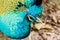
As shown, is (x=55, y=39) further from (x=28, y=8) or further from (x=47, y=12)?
(x=28, y=8)

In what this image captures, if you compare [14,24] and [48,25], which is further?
[48,25]

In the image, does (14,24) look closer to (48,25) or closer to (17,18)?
(17,18)

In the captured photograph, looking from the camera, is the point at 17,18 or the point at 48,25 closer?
the point at 17,18

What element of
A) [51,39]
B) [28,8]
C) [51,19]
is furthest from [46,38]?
[28,8]

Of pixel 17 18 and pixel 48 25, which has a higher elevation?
pixel 17 18

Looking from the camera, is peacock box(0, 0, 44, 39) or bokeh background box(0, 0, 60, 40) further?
bokeh background box(0, 0, 60, 40)

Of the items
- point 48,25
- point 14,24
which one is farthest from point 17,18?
point 48,25

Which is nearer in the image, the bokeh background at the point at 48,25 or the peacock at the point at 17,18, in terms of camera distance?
the peacock at the point at 17,18
